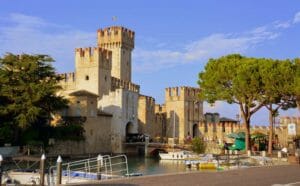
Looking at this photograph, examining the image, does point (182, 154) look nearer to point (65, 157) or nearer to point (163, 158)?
point (163, 158)

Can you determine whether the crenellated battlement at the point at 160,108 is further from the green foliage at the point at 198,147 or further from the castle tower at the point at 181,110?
the green foliage at the point at 198,147

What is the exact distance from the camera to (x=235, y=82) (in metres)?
39.4

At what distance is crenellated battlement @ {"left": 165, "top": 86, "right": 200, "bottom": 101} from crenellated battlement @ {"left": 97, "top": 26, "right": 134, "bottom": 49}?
896 centimetres

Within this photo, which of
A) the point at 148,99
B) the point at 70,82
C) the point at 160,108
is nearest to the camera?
the point at 70,82

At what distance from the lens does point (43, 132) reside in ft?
146

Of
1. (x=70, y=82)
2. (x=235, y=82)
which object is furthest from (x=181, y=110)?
(x=235, y=82)

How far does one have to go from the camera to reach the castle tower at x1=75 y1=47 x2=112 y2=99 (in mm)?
58219

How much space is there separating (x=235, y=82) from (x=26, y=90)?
56.7ft

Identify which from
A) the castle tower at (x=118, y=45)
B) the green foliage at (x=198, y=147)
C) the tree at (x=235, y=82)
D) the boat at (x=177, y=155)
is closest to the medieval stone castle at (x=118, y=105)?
the castle tower at (x=118, y=45)

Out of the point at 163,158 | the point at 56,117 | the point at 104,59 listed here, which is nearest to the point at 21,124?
the point at 56,117

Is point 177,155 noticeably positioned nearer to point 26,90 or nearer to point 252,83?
point 252,83

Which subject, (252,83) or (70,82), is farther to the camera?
(70,82)

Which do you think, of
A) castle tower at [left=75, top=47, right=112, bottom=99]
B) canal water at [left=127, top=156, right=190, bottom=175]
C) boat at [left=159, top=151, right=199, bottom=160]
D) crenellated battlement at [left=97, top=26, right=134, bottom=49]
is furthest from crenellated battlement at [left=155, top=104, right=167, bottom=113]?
canal water at [left=127, top=156, right=190, bottom=175]

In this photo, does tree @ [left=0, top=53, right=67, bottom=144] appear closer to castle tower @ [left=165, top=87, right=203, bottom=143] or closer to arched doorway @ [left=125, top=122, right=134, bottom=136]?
arched doorway @ [left=125, top=122, right=134, bottom=136]
